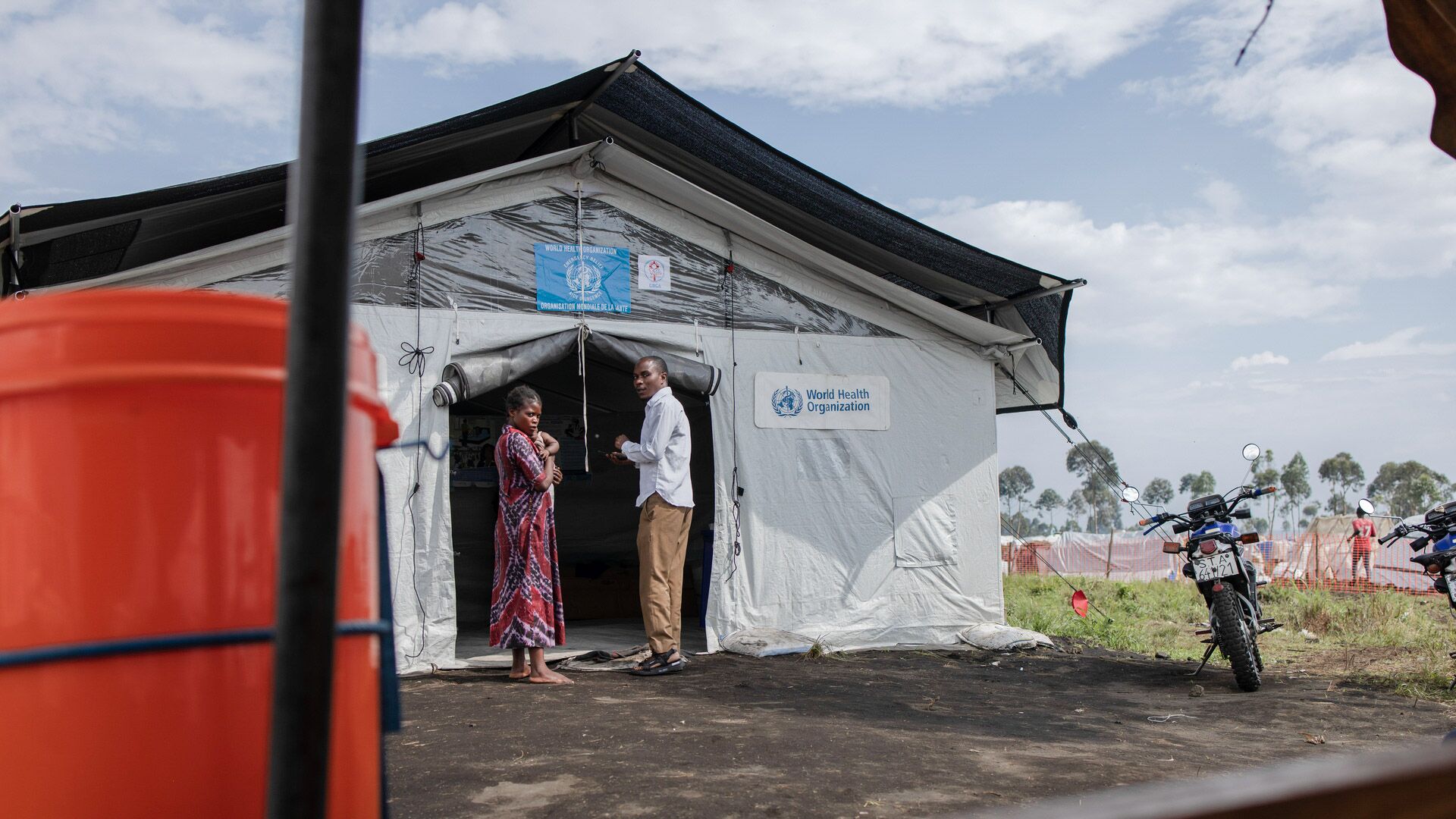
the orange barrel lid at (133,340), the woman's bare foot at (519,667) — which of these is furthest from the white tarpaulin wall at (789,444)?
the orange barrel lid at (133,340)

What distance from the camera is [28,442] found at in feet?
3.95

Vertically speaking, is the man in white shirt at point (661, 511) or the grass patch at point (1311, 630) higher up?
the man in white shirt at point (661, 511)

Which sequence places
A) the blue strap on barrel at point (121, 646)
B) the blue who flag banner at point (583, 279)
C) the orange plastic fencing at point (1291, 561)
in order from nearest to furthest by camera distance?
1. the blue strap on barrel at point (121, 646)
2. the blue who flag banner at point (583, 279)
3. the orange plastic fencing at point (1291, 561)

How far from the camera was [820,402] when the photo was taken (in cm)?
757

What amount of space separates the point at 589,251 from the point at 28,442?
594cm

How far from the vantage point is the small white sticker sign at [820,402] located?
7.41 metres

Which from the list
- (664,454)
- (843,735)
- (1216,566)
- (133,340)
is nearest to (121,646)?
(133,340)

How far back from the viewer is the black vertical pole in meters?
0.79

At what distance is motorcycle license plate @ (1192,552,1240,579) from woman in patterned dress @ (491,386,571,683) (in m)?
3.53

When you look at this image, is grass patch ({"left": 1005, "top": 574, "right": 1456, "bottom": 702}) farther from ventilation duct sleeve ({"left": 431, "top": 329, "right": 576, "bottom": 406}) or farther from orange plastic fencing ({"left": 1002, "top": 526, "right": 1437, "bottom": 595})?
ventilation duct sleeve ({"left": 431, "top": 329, "right": 576, "bottom": 406})

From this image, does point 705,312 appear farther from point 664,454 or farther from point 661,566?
point 661,566

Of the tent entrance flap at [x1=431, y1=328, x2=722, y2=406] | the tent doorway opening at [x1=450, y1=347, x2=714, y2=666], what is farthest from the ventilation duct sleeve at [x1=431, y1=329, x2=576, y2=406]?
the tent doorway opening at [x1=450, y1=347, x2=714, y2=666]

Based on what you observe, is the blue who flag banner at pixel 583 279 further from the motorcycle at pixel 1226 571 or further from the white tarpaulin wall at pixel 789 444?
the motorcycle at pixel 1226 571

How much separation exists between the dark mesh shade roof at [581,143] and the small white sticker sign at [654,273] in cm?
68
